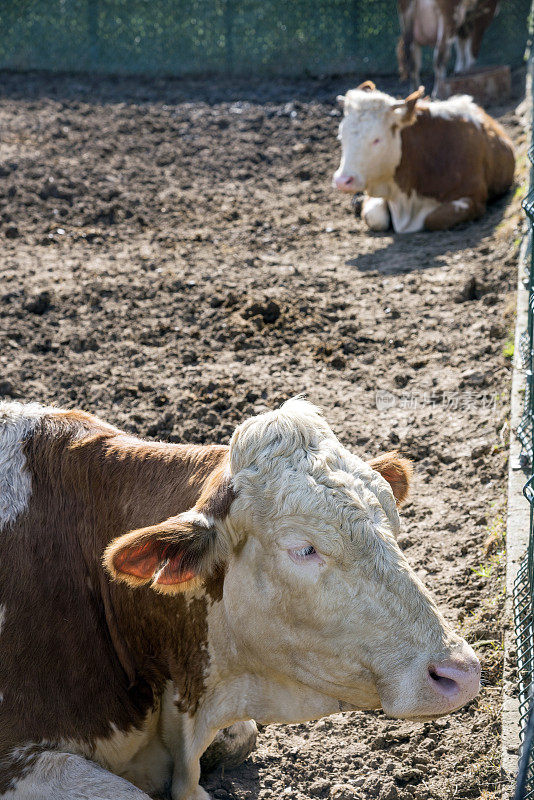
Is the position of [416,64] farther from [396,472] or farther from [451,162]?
[396,472]

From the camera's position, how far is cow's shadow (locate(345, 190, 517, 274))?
8109mm


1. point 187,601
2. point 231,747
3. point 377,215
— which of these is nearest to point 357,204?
point 377,215

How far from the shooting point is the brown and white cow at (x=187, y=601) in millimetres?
2512

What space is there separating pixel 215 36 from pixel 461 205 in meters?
10.1

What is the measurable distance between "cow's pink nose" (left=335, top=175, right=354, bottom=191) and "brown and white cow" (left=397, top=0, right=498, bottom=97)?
219 inches

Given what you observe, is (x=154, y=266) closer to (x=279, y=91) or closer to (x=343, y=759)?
(x=343, y=759)

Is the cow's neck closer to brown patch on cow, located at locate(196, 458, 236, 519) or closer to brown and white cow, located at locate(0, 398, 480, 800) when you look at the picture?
brown and white cow, located at locate(0, 398, 480, 800)

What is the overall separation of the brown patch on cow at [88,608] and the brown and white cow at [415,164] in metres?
6.52

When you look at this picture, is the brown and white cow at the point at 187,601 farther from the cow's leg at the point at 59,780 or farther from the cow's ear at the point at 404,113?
the cow's ear at the point at 404,113

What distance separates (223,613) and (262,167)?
8846 mm

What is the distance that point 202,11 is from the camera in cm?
1769

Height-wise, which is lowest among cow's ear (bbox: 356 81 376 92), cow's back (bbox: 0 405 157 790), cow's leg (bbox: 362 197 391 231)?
cow's back (bbox: 0 405 157 790)

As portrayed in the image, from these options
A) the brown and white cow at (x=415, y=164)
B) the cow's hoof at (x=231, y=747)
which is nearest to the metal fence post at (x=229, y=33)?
the brown and white cow at (x=415, y=164)

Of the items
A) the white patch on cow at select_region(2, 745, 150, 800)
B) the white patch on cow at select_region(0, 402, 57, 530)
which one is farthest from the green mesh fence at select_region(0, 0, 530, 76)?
the white patch on cow at select_region(2, 745, 150, 800)
